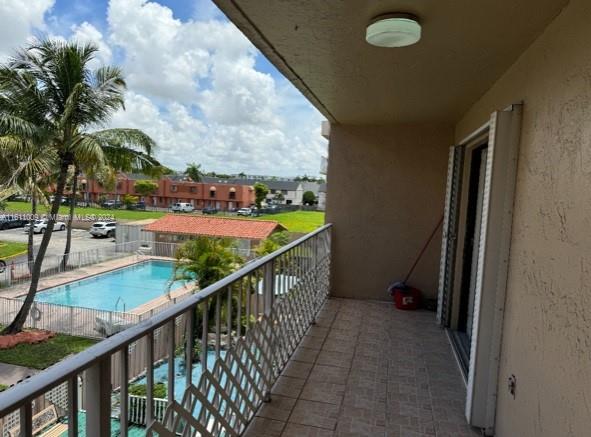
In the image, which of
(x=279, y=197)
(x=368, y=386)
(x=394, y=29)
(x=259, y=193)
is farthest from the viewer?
(x=279, y=197)

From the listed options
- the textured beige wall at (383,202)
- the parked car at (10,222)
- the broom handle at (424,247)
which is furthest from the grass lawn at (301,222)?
the parked car at (10,222)

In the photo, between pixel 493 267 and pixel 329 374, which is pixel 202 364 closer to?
pixel 329 374

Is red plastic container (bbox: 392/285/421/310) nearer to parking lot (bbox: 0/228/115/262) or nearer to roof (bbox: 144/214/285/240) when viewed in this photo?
roof (bbox: 144/214/285/240)

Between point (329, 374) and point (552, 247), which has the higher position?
point (552, 247)

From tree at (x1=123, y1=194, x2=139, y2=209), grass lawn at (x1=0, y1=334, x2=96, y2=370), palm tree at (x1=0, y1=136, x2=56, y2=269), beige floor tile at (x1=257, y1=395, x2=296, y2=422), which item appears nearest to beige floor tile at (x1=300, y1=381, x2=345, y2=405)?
beige floor tile at (x1=257, y1=395, x2=296, y2=422)

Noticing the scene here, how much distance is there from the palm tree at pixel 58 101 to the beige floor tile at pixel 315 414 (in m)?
11.5

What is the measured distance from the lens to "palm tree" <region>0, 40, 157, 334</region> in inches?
432

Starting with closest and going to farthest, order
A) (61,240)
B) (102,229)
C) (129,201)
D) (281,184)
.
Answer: (61,240)
(102,229)
(129,201)
(281,184)

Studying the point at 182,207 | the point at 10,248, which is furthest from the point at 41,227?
the point at 182,207

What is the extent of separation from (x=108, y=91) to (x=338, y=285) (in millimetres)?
10816

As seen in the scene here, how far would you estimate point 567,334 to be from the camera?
56.4 inches

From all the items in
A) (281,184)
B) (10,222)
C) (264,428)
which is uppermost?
(281,184)

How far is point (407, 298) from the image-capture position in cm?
443

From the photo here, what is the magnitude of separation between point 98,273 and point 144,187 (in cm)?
2113
